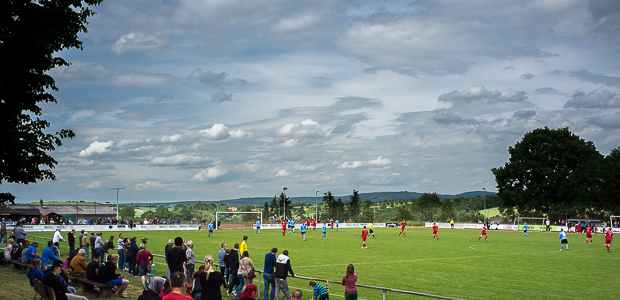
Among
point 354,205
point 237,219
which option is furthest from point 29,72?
point 354,205

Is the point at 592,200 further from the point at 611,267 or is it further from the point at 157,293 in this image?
the point at 157,293

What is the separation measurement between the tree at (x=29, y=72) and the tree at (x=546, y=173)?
8337cm

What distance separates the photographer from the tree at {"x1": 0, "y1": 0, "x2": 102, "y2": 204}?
534 inches

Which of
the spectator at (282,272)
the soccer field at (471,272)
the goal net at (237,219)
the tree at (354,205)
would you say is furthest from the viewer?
the tree at (354,205)

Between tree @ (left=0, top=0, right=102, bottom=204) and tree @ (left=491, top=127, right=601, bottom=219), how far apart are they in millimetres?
83368

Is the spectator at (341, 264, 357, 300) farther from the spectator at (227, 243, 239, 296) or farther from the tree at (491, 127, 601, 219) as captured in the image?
the tree at (491, 127, 601, 219)

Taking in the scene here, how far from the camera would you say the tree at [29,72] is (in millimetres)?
13570

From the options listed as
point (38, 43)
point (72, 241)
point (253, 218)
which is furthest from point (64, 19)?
point (253, 218)

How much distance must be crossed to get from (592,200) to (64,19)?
84457 mm

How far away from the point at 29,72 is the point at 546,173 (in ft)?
283

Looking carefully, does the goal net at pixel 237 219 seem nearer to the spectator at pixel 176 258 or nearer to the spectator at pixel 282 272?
the spectator at pixel 176 258

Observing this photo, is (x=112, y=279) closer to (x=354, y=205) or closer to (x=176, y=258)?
(x=176, y=258)

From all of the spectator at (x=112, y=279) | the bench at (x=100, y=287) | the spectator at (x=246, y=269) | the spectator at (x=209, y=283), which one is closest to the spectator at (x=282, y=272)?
the spectator at (x=246, y=269)

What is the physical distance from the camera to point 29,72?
14.3 metres
